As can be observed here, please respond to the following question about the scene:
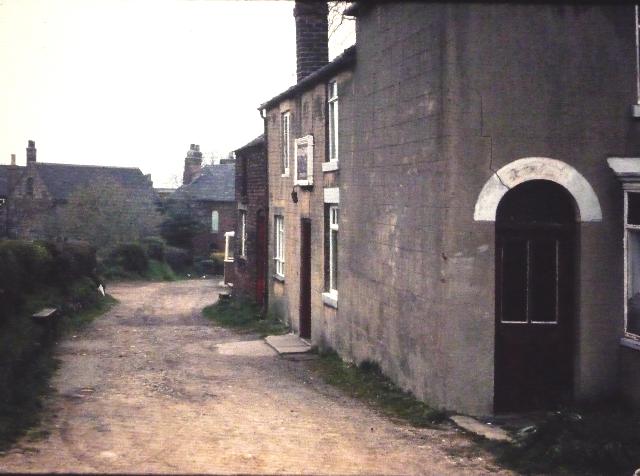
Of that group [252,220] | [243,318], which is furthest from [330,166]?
[252,220]

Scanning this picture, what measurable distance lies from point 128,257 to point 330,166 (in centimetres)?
2341

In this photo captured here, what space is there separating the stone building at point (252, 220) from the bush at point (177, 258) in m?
17.6

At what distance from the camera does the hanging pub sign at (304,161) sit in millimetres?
15906

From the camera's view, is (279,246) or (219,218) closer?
(279,246)

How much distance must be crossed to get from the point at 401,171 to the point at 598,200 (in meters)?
2.85

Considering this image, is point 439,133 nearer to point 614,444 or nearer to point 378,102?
point 378,102

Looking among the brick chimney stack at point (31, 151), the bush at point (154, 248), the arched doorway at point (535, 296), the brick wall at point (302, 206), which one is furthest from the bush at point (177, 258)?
the arched doorway at point (535, 296)

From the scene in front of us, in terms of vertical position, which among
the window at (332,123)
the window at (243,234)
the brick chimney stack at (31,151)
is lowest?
the window at (243,234)

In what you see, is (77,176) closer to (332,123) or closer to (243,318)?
(243,318)

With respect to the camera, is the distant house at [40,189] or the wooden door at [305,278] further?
the distant house at [40,189]

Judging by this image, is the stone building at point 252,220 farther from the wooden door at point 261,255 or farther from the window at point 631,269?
the window at point 631,269

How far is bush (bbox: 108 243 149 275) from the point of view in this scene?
117 ft

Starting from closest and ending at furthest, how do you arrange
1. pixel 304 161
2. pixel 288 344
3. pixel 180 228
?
pixel 288 344 < pixel 304 161 < pixel 180 228

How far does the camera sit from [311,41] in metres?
18.5
